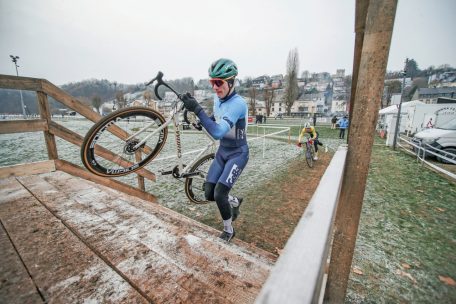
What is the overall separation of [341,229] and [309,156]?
7.30m

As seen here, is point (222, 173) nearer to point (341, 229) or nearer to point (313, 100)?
point (341, 229)

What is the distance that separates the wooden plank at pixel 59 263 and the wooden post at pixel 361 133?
172 cm

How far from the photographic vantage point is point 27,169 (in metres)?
4.04

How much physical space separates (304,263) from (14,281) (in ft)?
7.81

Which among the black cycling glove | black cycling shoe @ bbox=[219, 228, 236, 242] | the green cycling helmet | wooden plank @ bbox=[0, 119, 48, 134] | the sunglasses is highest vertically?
the green cycling helmet

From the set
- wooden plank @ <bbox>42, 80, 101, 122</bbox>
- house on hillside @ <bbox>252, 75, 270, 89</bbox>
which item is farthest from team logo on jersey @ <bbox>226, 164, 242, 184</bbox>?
house on hillside @ <bbox>252, 75, 270, 89</bbox>

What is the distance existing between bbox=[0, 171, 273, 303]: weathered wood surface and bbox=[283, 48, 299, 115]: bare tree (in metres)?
65.4

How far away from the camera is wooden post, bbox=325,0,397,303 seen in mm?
1540

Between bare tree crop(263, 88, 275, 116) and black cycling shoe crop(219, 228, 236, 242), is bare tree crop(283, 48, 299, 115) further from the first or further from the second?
black cycling shoe crop(219, 228, 236, 242)

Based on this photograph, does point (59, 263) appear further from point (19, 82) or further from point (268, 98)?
point (268, 98)

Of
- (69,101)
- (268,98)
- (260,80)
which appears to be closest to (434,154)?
(69,101)

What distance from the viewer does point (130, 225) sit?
8.53ft

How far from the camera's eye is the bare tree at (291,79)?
2493 inches

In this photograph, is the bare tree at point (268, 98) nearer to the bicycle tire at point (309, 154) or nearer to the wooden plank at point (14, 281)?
the bicycle tire at point (309, 154)
